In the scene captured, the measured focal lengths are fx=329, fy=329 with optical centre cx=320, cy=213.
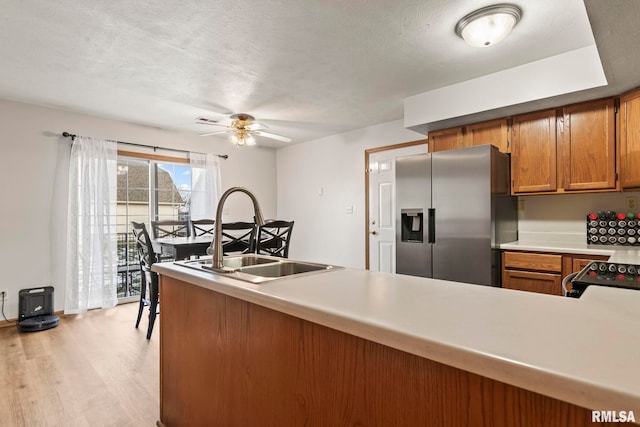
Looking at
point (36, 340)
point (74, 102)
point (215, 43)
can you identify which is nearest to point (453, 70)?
point (215, 43)

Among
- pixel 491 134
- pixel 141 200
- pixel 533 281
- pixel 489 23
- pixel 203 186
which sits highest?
pixel 489 23

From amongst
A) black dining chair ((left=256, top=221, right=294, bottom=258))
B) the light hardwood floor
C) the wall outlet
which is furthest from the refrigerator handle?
the light hardwood floor

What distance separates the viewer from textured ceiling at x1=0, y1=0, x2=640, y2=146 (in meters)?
1.85

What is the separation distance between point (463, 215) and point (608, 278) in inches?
55.4

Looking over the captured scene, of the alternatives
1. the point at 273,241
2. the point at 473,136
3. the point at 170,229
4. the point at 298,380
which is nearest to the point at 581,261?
the point at 473,136

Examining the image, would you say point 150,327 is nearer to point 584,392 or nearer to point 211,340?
point 211,340

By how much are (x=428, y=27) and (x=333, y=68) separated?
813mm

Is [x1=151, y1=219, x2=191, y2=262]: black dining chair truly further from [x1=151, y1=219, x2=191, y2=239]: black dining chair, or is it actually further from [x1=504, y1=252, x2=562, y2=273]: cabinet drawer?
[x1=504, y1=252, x2=562, y2=273]: cabinet drawer

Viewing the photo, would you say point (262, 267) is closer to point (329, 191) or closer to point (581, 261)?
point (581, 261)

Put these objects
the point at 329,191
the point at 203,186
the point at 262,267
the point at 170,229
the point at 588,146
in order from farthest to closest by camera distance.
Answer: the point at 329,191 < the point at 203,186 < the point at 170,229 < the point at 588,146 < the point at 262,267

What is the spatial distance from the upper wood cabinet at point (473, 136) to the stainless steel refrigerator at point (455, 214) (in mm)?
194

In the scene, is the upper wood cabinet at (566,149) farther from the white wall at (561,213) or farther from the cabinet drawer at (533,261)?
the cabinet drawer at (533,261)

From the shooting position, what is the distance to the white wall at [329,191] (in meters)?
4.46

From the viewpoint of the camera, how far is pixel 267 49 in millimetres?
2328
